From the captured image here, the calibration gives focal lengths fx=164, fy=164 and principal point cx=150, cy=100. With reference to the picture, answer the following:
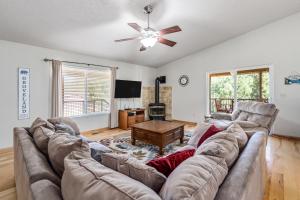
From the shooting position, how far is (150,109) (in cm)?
650

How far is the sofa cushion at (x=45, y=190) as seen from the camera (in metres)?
0.85

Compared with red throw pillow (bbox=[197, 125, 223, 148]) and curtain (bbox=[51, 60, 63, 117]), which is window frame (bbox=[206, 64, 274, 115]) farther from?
curtain (bbox=[51, 60, 63, 117])

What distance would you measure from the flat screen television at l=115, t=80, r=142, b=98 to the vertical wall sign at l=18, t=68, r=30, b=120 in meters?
2.35

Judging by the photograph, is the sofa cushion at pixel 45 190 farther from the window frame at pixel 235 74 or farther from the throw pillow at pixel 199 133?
the window frame at pixel 235 74

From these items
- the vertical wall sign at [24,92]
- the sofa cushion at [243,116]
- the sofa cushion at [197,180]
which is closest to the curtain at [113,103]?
the vertical wall sign at [24,92]

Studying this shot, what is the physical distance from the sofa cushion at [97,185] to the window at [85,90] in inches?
156

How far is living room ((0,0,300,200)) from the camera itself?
948 millimetres

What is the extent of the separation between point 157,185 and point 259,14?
4500 mm

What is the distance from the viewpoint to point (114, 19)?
3209 millimetres

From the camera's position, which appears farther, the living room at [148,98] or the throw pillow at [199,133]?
the throw pillow at [199,133]

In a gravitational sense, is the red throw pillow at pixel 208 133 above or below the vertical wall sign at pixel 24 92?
below

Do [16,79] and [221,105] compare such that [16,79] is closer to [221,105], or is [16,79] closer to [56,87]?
[56,87]

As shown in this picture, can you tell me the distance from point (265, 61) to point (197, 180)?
498 cm

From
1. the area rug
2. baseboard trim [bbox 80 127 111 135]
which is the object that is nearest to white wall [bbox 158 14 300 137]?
the area rug
